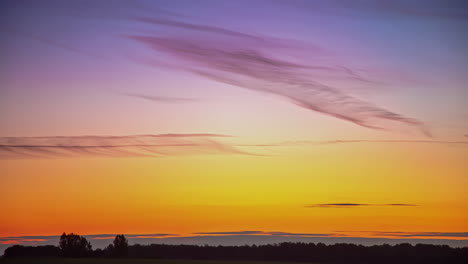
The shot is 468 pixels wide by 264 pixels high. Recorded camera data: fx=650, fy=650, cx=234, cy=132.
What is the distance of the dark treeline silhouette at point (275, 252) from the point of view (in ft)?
454

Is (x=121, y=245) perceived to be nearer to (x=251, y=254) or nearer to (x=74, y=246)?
(x=74, y=246)

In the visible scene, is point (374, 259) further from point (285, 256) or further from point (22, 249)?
point (22, 249)

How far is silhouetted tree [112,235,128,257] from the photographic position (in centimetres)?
16925

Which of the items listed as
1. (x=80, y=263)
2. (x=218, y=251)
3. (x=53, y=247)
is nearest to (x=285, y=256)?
(x=218, y=251)

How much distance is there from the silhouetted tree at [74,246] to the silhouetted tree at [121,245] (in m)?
6.50

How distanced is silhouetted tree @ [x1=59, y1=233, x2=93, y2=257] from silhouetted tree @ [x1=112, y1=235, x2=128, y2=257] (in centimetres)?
650

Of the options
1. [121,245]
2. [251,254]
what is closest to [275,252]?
[251,254]

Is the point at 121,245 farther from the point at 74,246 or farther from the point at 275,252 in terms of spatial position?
the point at 275,252

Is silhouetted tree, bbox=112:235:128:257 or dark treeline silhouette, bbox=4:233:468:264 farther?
silhouetted tree, bbox=112:235:128:257

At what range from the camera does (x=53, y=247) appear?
168m

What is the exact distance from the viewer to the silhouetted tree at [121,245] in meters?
169

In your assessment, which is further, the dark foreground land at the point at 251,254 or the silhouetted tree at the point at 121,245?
the silhouetted tree at the point at 121,245

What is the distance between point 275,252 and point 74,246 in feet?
179

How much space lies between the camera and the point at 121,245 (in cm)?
17175
